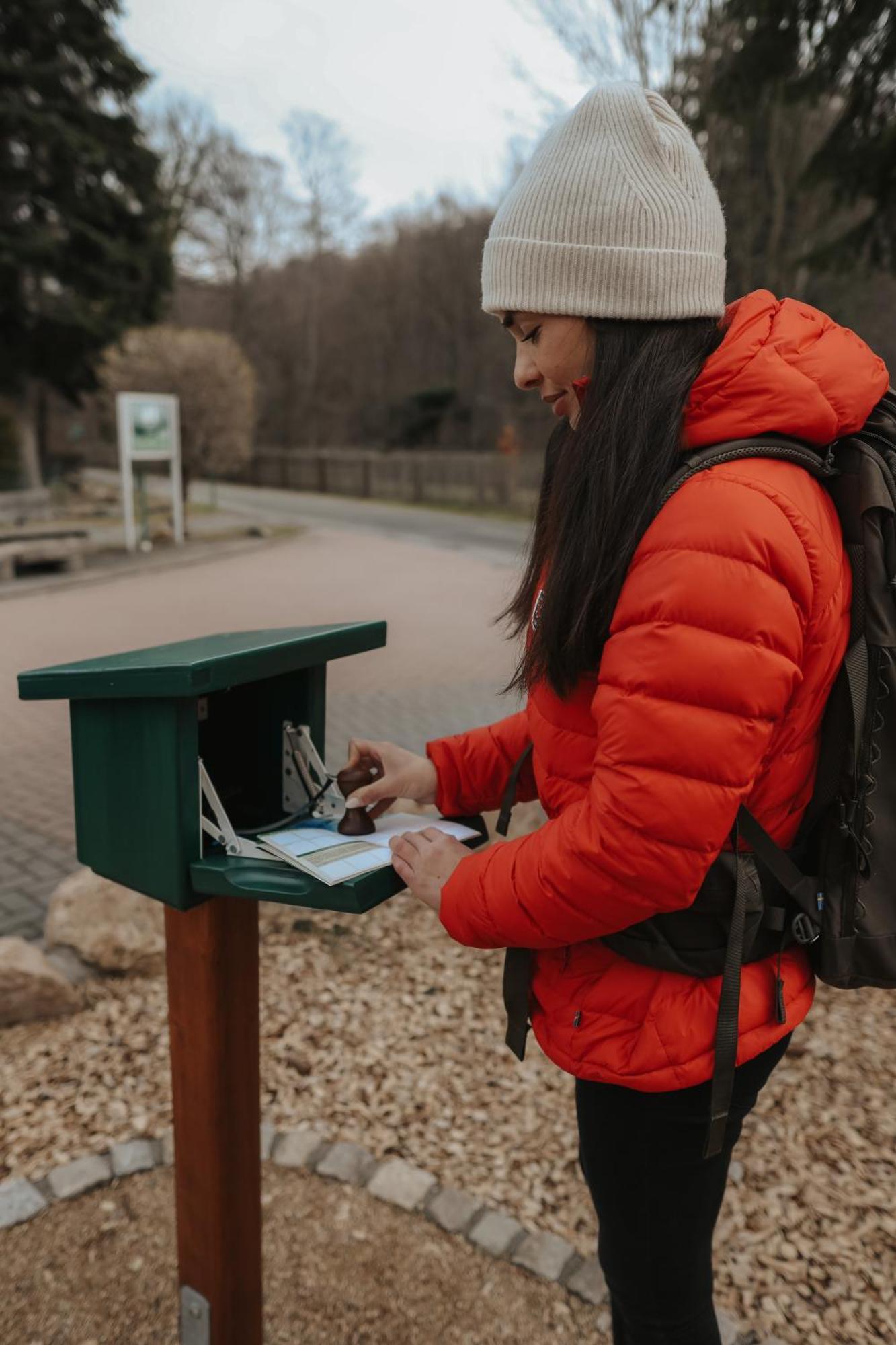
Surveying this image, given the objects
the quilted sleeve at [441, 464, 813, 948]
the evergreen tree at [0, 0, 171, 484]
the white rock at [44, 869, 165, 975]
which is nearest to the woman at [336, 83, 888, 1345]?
the quilted sleeve at [441, 464, 813, 948]

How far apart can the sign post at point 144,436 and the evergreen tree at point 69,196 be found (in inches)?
242

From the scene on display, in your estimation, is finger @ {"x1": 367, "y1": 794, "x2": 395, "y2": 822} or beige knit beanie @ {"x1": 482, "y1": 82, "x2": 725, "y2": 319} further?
finger @ {"x1": 367, "y1": 794, "x2": 395, "y2": 822}

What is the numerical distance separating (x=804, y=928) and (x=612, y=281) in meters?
0.84

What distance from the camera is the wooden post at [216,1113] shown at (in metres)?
1.63

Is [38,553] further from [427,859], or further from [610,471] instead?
[610,471]

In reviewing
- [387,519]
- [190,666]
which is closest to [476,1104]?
[190,666]

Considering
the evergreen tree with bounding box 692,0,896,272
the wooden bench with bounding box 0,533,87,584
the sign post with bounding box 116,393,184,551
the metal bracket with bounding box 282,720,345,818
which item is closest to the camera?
the metal bracket with bounding box 282,720,345,818

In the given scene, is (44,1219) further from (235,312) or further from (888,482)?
(235,312)

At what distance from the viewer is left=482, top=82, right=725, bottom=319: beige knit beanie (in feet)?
4.04

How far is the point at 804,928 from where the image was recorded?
133 cm

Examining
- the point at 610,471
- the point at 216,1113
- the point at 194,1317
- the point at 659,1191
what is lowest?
the point at 194,1317

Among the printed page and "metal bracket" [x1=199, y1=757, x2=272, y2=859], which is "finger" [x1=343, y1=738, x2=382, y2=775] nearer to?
the printed page

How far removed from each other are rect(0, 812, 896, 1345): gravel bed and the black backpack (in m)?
1.23

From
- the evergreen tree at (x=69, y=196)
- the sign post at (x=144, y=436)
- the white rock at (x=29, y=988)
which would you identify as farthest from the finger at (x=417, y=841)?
the evergreen tree at (x=69, y=196)
